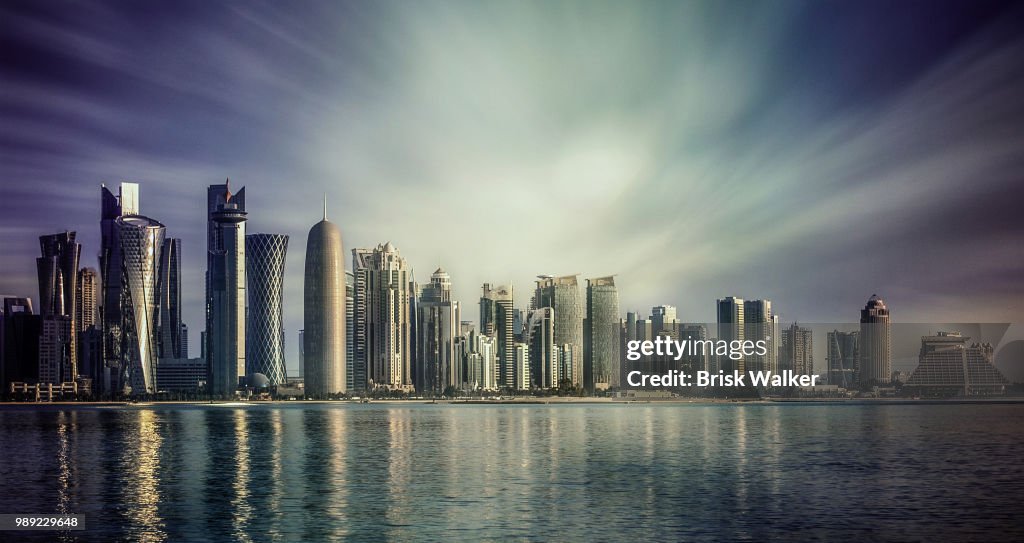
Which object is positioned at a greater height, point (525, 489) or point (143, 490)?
point (143, 490)

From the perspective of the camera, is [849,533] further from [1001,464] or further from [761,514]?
[1001,464]

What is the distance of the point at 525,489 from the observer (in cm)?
6819

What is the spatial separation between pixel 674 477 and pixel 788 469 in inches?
491

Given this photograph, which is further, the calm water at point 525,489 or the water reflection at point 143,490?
the water reflection at point 143,490

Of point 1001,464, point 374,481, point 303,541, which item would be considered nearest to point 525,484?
point 374,481

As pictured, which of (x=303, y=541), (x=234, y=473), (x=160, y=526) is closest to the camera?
(x=303, y=541)

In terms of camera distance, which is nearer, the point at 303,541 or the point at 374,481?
the point at 303,541

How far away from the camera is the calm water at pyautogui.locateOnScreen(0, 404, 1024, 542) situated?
51.8m

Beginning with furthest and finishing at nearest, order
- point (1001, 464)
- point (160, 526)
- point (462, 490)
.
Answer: point (1001, 464) < point (462, 490) < point (160, 526)

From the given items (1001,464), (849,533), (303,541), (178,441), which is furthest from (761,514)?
(178,441)

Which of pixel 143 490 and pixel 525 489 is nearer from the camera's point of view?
pixel 525 489

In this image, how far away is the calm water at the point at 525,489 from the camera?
170ft

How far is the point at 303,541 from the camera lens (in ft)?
159

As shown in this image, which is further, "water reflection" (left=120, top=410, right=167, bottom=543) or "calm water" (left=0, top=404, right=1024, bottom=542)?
"water reflection" (left=120, top=410, right=167, bottom=543)
